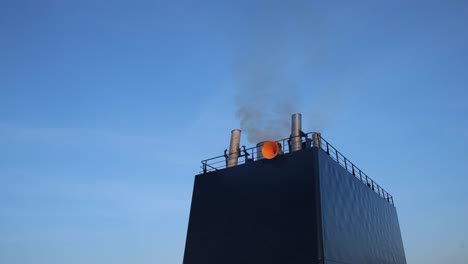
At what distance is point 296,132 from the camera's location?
18297mm

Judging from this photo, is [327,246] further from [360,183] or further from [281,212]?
[360,183]

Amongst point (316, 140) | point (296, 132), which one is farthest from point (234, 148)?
point (316, 140)

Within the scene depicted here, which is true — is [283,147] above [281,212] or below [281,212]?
above

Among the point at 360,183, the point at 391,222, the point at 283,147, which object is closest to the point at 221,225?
the point at 283,147

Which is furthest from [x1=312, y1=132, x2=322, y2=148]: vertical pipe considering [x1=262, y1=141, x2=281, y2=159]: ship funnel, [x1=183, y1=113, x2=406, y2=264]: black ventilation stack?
[x1=262, y1=141, x2=281, y2=159]: ship funnel

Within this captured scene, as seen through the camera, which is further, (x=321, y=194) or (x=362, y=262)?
(x=362, y=262)

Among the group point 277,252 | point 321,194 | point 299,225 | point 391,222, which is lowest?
point 277,252

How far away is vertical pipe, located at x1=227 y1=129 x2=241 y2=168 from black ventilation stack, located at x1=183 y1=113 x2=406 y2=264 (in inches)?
6.2

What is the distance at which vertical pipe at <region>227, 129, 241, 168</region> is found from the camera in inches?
751

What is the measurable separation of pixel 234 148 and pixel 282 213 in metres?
5.81

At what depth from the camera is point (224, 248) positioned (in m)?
16.0

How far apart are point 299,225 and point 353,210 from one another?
5.42 m

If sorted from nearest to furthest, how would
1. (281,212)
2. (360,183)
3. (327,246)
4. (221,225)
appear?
1. (327,246)
2. (281,212)
3. (221,225)
4. (360,183)

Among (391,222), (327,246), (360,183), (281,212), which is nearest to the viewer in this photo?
(327,246)
